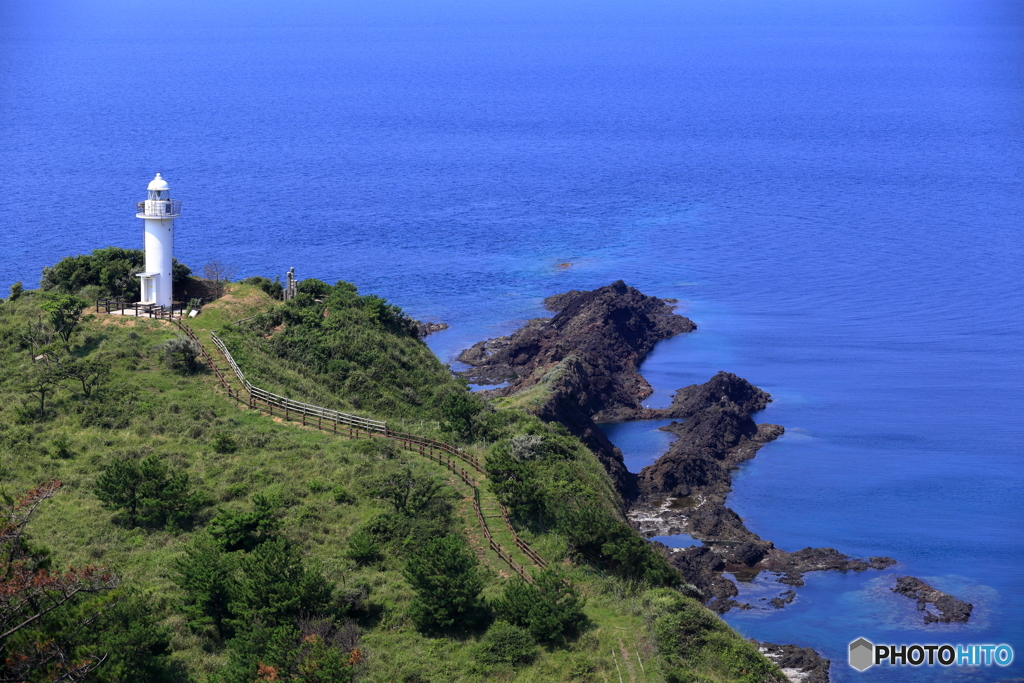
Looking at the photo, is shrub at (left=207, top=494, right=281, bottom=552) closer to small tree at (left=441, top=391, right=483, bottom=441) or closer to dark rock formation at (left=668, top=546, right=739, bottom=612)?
small tree at (left=441, top=391, right=483, bottom=441)

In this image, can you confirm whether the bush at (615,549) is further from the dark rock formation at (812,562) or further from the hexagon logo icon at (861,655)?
the dark rock formation at (812,562)

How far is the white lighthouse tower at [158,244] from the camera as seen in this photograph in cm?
5419

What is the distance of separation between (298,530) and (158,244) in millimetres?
24163

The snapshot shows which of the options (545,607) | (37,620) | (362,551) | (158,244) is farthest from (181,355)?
(37,620)

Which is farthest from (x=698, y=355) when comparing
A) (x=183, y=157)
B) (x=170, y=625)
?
(x=183, y=157)

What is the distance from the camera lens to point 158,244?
5497 cm

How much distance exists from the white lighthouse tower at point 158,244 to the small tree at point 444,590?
1123 inches

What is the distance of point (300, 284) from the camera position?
2464 inches

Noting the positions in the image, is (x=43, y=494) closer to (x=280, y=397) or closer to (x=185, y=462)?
(x=185, y=462)

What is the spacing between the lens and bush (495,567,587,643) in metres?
30.5

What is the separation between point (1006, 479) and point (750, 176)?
322ft

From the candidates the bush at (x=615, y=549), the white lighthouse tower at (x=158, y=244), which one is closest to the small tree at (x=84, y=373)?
the white lighthouse tower at (x=158, y=244)

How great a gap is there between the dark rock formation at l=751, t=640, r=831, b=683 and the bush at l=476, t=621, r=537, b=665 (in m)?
17.6

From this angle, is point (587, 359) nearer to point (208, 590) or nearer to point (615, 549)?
point (615, 549)
